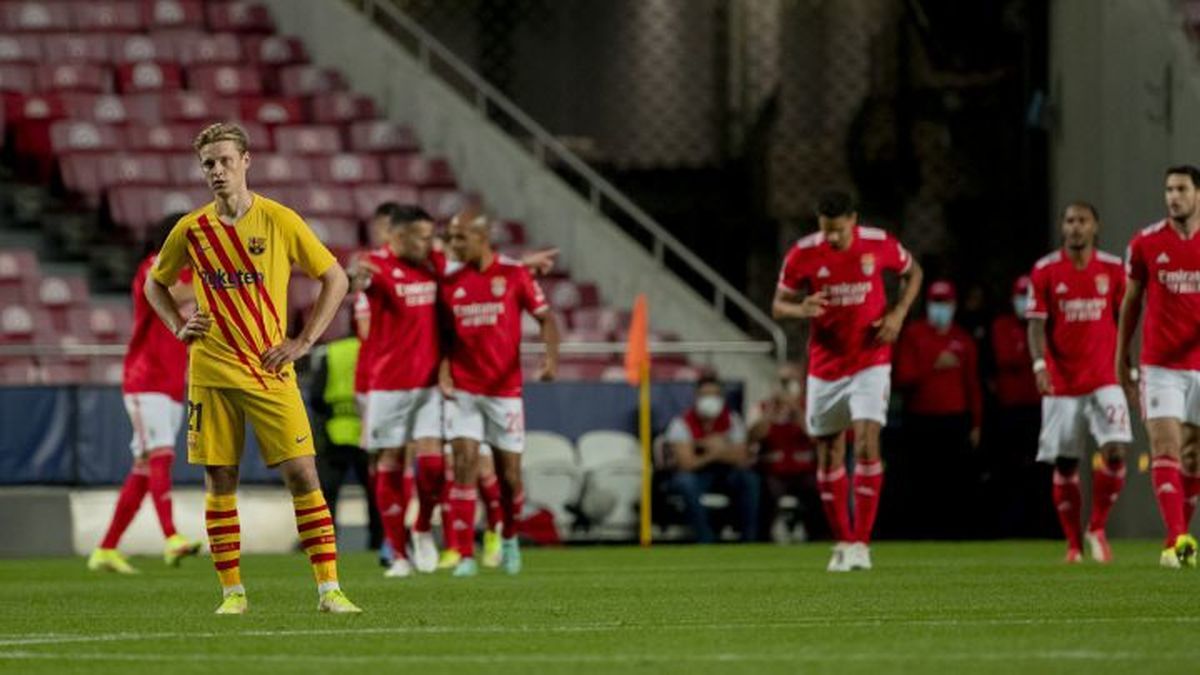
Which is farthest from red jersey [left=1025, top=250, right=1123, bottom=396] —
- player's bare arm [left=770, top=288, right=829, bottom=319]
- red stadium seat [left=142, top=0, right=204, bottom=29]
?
red stadium seat [left=142, top=0, right=204, bottom=29]

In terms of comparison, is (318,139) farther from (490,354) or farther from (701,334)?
(490,354)

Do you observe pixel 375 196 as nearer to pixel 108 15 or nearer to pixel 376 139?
pixel 376 139

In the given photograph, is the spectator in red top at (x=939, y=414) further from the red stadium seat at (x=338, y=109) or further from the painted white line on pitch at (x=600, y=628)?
the painted white line on pitch at (x=600, y=628)

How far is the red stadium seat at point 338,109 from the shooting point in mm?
25594

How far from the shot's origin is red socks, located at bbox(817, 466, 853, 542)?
15.0 m

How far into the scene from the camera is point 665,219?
1118 inches

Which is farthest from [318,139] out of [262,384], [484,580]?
[262,384]

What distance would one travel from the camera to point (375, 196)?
24.5 metres

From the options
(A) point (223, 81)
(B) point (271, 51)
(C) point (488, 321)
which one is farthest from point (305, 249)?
(B) point (271, 51)

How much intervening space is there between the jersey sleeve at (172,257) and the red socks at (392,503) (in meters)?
4.78

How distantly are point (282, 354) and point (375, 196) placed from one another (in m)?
14.3

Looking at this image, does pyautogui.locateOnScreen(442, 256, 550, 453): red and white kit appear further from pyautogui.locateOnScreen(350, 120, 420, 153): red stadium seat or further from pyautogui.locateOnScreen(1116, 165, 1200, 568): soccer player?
pyautogui.locateOnScreen(350, 120, 420, 153): red stadium seat

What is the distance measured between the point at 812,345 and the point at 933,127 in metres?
11.6

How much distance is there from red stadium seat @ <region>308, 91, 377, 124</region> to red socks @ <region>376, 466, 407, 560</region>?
10.4 metres
